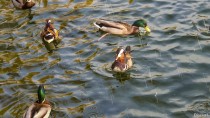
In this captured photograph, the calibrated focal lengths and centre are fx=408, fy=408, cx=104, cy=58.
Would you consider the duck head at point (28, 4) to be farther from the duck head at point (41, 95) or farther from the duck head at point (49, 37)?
the duck head at point (41, 95)

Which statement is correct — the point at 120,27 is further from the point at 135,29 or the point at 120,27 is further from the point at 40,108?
the point at 40,108

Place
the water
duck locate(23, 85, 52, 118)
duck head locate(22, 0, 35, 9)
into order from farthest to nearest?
duck head locate(22, 0, 35, 9) < the water < duck locate(23, 85, 52, 118)

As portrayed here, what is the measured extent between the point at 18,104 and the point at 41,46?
4035 millimetres

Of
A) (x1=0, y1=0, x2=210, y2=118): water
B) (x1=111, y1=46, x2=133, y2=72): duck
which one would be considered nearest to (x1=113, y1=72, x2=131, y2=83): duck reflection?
(x1=0, y1=0, x2=210, y2=118): water

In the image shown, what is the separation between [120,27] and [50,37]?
258 cm

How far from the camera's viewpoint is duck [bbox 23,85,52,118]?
970 cm

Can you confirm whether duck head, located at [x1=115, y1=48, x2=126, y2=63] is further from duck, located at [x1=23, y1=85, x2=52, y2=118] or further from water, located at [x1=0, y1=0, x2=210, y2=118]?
duck, located at [x1=23, y1=85, x2=52, y2=118]

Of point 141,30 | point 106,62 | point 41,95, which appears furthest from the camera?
point 141,30

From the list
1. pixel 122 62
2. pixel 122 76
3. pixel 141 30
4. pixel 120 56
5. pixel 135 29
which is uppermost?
pixel 120 56

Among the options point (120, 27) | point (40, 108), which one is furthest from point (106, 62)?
point (40, 108)

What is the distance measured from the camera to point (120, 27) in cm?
1497

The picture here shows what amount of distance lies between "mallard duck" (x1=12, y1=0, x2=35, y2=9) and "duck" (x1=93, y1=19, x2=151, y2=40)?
3676 millimetres

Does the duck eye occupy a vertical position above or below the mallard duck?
below

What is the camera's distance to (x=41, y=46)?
1452 centimetres
